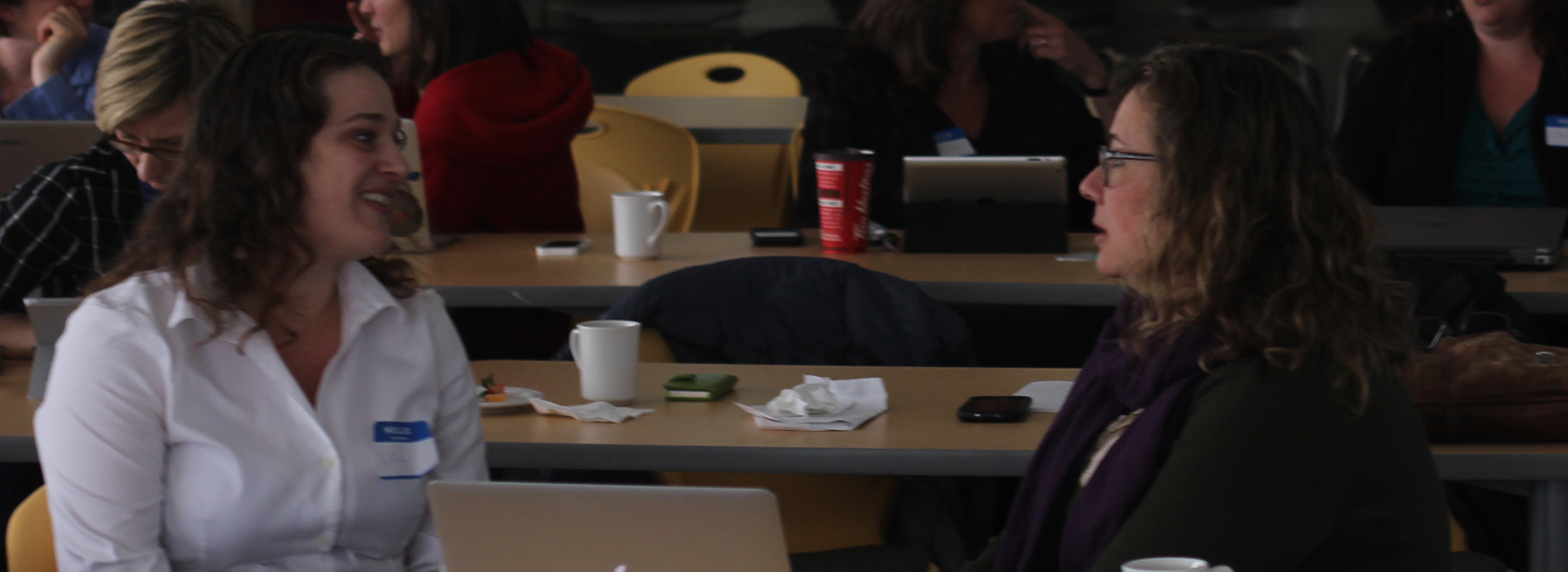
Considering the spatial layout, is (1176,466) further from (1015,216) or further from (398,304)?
(1015,216)

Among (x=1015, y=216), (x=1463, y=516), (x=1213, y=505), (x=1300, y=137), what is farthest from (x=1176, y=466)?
(x=1015, y=216)

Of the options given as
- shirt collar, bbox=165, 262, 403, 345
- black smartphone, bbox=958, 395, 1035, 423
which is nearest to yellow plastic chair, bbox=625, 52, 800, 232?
black smartphone, bbox=958, 395, 1035, 423

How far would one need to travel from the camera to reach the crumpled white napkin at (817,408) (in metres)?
1.72

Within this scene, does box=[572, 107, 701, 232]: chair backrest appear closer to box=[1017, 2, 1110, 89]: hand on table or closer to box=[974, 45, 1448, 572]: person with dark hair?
box=[1017, 2, 1110, 89]: hand on table

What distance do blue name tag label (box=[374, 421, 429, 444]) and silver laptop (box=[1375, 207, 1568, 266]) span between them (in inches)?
72.9

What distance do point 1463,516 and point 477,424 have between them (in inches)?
61.0

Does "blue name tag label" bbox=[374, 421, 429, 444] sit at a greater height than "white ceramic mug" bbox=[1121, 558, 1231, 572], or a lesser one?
lesser

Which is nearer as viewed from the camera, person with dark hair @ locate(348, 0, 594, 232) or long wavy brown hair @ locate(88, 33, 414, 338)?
long wavy brown hair @ locate(88, 33, 414, 338)

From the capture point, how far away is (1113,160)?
4.61 feet

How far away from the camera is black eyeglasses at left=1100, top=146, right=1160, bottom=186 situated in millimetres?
1371

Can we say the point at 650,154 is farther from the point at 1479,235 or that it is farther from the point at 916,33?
the point at 1479,235

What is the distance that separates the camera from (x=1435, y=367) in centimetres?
170

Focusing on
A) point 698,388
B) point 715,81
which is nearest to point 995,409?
point 698,388

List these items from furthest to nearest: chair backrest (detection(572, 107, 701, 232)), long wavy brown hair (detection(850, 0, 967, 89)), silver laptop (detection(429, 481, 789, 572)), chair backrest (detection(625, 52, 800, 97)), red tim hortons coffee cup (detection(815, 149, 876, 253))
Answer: chair backrest (detection(625, 52, 800, 97)), chair backrest (detection(572, 107, 701, 232)), long wavy brown hair (detection(850, 0, 967, 89)), red tim hortons coffee cup (detection(815, 149, 876, 253)), silver laptop (detection(429, 481, 789, 572))
